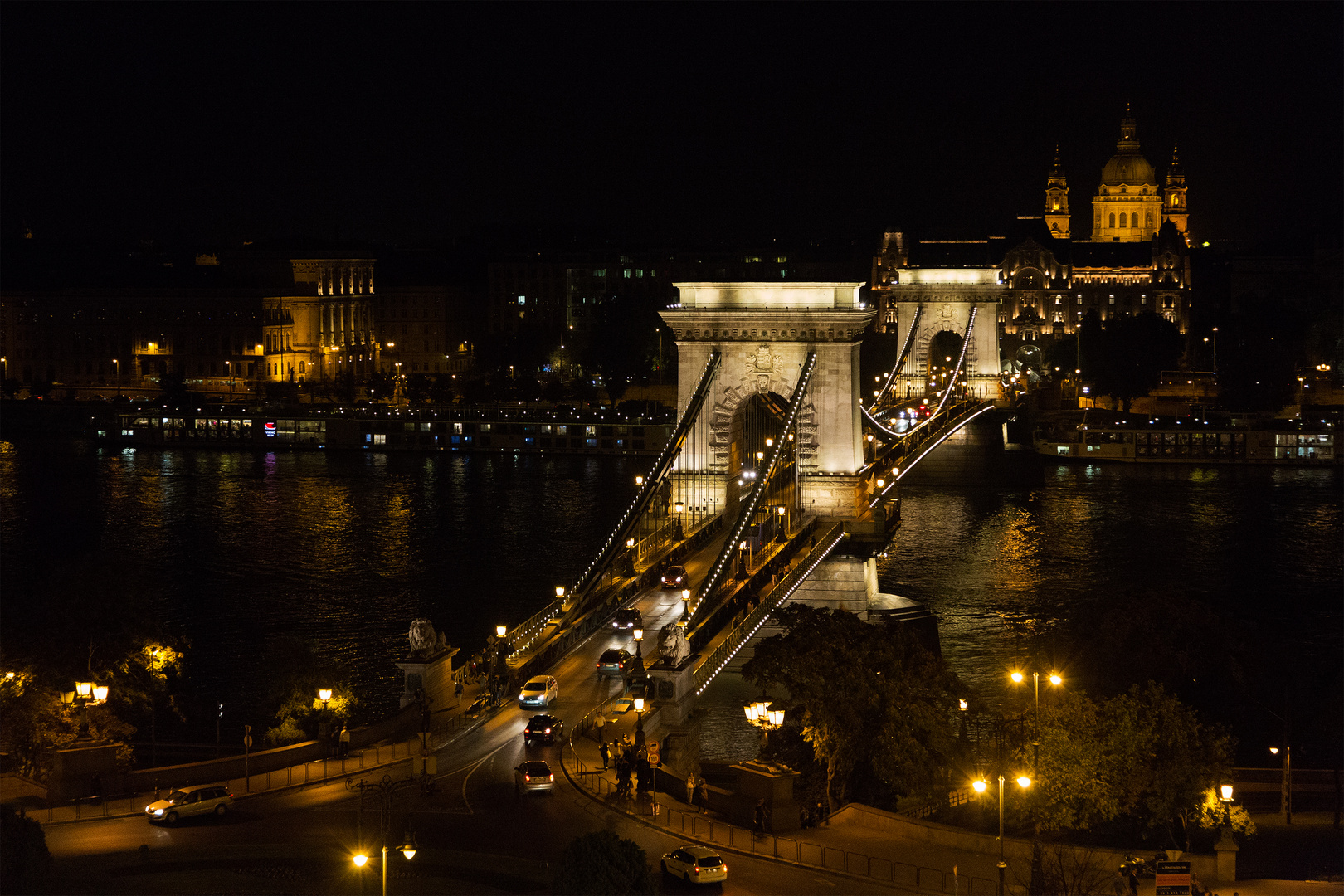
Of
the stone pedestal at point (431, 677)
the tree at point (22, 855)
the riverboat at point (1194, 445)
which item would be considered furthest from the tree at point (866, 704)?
the riverboat at point (1194, 445)

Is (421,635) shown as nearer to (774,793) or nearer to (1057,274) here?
(774,793)

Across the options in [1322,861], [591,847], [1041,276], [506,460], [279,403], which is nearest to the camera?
[591,847]

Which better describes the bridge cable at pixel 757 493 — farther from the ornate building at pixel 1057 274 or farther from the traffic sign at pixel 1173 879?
the ornate building at pixel 1057 274

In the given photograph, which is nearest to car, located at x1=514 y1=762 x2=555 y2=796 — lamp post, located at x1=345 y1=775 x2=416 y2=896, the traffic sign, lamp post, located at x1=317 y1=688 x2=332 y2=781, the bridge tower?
lamp post, located at x1=345 y1=775 x2=416 y2=896

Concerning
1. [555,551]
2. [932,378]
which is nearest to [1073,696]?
[555,551]

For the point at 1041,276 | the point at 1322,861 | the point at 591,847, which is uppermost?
the point at 1041,276

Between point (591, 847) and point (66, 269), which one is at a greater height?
point (66, 269)

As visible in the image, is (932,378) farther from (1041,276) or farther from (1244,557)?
(1041,276)
